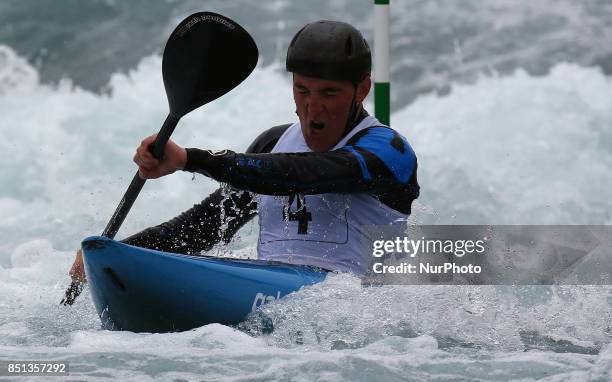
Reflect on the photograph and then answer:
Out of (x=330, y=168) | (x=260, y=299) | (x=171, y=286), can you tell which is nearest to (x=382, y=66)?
(x=330, y=168)

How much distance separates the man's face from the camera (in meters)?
3.76

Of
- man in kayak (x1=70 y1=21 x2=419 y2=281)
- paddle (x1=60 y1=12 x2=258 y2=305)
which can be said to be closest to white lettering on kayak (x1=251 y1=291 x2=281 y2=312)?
man in kayak (x1=70 y1=21 x2=419 y2=281)

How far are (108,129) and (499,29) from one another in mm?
3336

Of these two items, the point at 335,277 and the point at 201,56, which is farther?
the point at 201,56

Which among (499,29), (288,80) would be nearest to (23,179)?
(288,80)

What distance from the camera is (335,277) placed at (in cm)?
366

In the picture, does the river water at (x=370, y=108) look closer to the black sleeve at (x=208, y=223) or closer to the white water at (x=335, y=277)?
the white water at (x=335, y=277)

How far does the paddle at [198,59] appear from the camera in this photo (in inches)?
150

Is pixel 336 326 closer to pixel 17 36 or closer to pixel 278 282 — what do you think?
pixel 278 282

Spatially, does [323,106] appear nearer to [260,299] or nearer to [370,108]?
[260,299]

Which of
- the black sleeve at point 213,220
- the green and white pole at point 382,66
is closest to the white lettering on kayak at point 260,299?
the black sleeve at point 213,220

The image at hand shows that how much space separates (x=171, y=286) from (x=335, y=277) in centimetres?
49

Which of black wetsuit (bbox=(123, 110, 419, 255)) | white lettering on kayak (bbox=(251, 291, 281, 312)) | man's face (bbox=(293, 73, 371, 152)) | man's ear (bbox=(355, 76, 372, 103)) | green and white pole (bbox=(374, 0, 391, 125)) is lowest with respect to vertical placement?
white lettering on kayak (bbox=(251, 291, 281, 312))

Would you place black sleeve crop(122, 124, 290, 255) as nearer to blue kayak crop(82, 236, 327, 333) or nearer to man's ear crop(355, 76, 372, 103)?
man's ear crop(355, 76, 372, 103)
